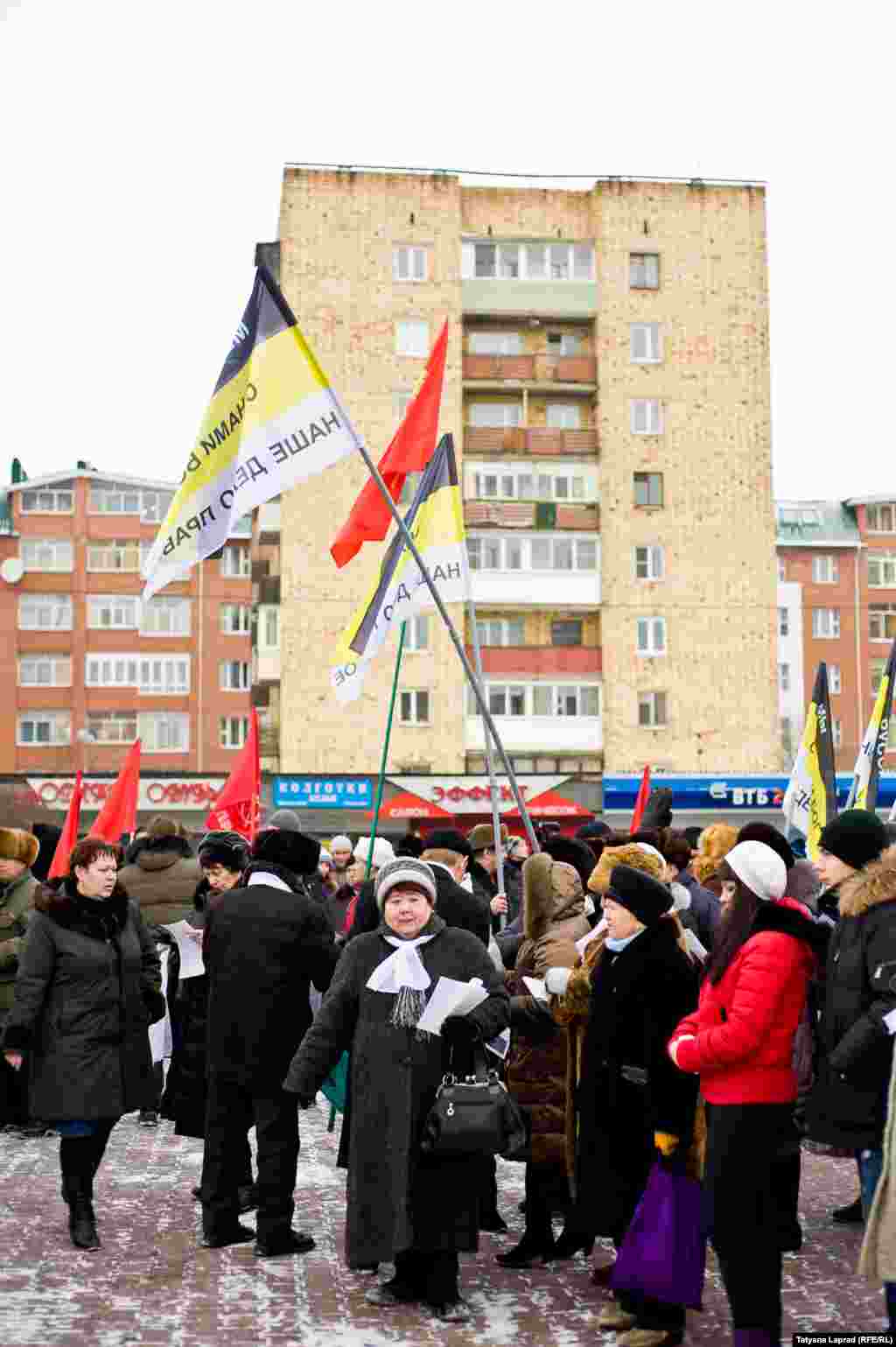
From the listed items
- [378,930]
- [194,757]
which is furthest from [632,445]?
[378,930]

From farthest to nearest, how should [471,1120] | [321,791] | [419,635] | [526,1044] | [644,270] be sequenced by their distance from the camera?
[644,270] → [419,635] → [321,791] → [526,1044] → [471,1120]

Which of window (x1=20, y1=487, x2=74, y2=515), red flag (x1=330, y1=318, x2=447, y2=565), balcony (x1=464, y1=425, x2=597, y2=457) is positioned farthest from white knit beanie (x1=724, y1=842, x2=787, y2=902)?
window (x1=20, y1=487, x2=74, y2=515)

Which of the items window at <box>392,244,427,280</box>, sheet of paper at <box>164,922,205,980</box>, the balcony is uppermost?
window at <box>392,244,427,280</box>

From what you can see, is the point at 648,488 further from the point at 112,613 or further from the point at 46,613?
the point at 46,613

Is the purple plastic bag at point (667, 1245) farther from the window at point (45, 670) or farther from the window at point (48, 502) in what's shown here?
the window at point (48, 502)

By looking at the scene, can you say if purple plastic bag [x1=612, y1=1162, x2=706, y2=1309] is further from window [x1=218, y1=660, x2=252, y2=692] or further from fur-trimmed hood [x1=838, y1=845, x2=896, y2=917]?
window [x1=218, y1=660, x2=252, y2=692]

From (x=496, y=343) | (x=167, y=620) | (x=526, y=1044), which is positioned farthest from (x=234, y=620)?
(x=526, y=1044)

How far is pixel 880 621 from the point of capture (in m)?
81.8

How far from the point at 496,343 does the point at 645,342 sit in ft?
14.8

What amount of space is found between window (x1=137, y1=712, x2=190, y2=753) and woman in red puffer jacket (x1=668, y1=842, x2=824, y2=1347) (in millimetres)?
67958

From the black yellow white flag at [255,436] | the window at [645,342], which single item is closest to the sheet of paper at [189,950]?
the black yellow white flag at [255,436]

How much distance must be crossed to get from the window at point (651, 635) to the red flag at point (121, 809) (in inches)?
1319

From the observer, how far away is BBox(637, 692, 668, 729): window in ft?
164

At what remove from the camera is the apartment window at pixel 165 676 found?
74.0 m
